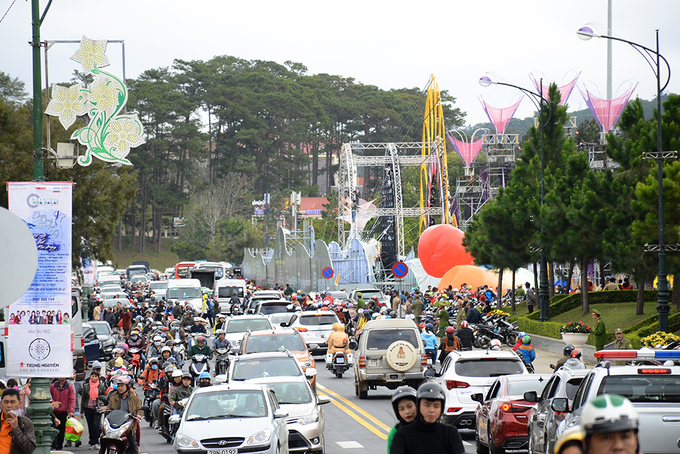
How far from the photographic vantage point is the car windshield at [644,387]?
9.66 m

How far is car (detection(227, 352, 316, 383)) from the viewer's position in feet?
55.1

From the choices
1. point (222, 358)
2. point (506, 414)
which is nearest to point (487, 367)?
point (506, 414)

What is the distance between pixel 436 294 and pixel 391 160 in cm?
2655

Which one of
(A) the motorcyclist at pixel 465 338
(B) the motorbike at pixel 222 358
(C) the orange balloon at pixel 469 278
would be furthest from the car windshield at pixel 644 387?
(C) the orange balloon at pixel 469 278

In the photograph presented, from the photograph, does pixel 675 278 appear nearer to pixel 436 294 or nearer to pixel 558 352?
pixel 558 352

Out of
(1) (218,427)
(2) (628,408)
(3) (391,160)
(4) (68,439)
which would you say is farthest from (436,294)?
(2) (628,408)

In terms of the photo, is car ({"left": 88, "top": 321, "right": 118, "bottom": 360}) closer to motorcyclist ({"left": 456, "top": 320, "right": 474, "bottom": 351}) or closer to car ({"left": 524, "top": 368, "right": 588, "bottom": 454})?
motorcyclist ({"left": 456, "top": 320, "right": 474, "bottom": 351})

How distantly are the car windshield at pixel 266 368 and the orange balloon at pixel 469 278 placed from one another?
36.3m

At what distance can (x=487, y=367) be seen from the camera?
16.7m

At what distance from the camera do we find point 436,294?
49594 millimetres

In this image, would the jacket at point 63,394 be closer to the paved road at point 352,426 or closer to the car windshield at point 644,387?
the paved road at point 352,426

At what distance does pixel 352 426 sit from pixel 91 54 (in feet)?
27.2

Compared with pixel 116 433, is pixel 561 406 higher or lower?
higher

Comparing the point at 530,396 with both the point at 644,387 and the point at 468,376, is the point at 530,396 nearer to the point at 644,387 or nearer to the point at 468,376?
the point at 644,387
